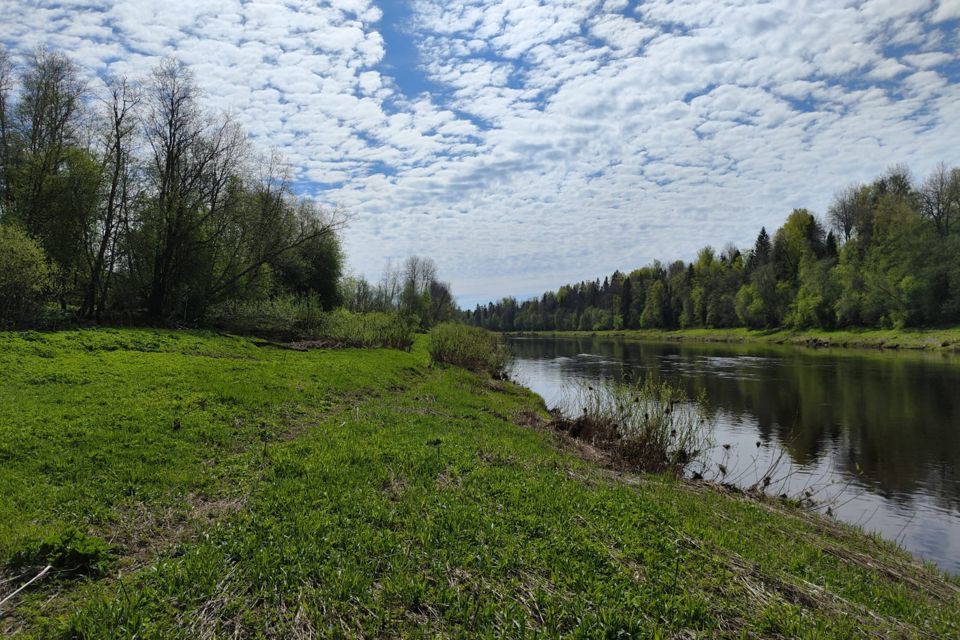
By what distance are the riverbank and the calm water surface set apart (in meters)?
12.5

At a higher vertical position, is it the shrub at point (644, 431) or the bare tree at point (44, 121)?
the bare tree at point (44, 121)

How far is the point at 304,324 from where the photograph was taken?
98.5 feet

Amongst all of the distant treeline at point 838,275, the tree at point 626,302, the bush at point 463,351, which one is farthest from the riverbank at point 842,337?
the bush at point 463,351

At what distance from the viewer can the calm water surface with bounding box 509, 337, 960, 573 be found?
980cm

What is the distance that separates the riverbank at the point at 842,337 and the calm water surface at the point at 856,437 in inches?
493

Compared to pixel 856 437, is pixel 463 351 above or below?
above

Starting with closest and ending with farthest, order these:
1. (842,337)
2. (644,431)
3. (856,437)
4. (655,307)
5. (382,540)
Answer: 1. (382,540)
2. (644,431)
3. (856,437)
4. (842,337)
5. (655,307)

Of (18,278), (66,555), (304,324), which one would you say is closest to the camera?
(66,555)

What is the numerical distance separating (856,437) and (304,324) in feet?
90.3

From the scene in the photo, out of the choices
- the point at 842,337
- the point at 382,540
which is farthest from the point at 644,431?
the point at 842,337

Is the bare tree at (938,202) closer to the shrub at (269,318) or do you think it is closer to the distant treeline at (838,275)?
the distant treeline at (838,275)

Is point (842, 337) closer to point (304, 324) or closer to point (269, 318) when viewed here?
point (304, 324)

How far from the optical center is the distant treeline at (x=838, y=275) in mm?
47469

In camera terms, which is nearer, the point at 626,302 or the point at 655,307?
the point at 655,307
